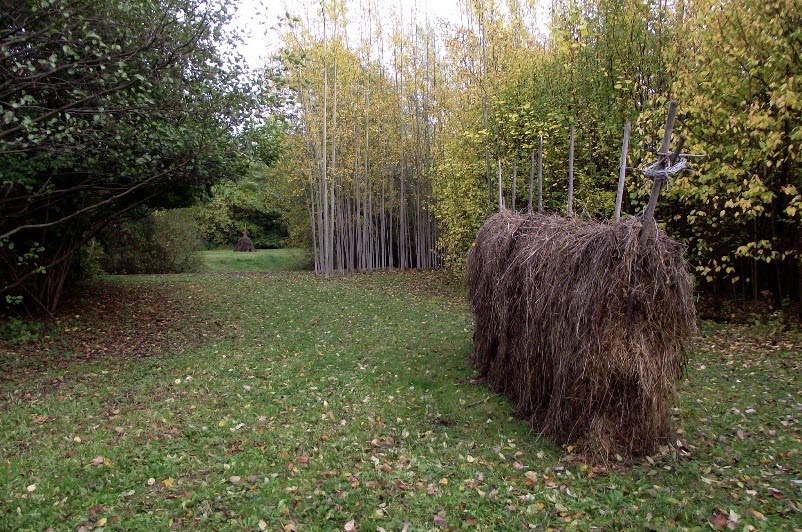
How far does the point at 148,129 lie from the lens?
6.86m

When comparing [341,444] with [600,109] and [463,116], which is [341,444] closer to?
[600,109]

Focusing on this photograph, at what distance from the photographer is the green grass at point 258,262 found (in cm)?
2506

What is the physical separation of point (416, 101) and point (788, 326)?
13.9 metres

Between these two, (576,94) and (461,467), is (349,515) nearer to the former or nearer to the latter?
(461,467)

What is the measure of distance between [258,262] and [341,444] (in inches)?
912

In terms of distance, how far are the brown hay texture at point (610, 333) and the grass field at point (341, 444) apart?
256mm

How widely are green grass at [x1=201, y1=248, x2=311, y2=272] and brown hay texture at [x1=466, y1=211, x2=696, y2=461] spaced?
68.1ft

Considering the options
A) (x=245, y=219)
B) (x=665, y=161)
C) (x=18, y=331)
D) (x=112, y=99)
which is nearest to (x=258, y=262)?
(x=245, y=219)

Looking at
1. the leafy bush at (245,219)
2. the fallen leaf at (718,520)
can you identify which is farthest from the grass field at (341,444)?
the leafy bush at (245,219)

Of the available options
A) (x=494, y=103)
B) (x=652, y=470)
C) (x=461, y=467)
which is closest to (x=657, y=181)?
(x=652, y=470)

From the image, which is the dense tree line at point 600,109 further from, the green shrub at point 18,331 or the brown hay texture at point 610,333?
the green shrub at point 18,331

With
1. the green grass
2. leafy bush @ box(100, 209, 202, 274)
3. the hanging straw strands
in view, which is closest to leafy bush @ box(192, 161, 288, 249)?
the green grass

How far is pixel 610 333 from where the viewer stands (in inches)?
164

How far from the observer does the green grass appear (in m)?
25.1
